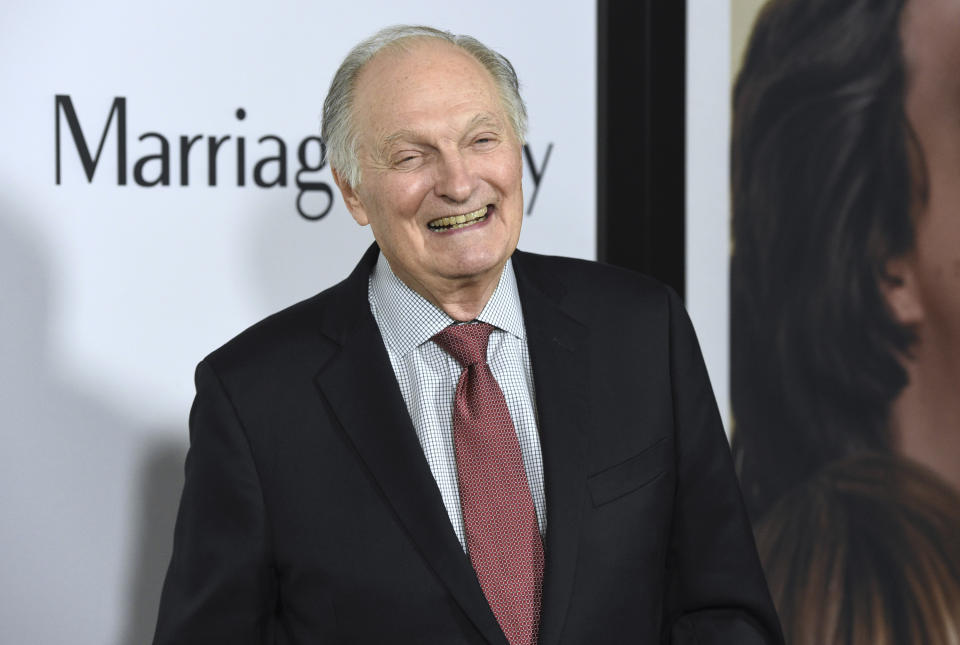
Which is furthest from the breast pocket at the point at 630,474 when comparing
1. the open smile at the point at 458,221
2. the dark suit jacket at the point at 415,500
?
the open smile at the point at 458,221

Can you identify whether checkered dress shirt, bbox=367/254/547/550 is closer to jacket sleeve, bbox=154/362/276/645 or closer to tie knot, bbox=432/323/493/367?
tie knot, bbox=432/323/493/367

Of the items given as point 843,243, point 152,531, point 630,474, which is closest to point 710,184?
point 843,243

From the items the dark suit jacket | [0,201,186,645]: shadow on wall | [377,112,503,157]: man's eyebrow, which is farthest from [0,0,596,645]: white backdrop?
[377,112,503,157]: man's eyebrow

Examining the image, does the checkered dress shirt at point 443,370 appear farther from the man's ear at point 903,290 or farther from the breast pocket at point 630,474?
the man's ear at point 903,290

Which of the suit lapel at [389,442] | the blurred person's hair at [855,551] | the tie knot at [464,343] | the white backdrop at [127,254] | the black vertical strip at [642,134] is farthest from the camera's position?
the blurred person's hair at [855,551]

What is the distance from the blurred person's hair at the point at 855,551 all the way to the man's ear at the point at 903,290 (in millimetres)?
274

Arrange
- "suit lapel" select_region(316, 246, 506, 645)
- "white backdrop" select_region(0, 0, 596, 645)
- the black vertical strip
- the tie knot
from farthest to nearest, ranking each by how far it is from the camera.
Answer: the black vertical strip < "white backdrop" select_region(0, 0, 596, 645) < the tie knot < "suit lapel" select_region(316, 246, 506, 645)

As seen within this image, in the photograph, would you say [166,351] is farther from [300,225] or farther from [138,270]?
[300,225]

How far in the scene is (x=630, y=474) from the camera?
138 cm

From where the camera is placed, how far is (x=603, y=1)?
1944mm

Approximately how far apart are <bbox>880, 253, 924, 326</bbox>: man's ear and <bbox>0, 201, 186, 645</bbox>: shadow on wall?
121 cm

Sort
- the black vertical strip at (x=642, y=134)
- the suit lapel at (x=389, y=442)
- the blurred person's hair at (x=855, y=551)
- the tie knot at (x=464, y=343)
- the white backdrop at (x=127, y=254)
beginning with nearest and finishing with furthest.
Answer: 1. the suit lapel at (x=389, y=442)
2. the tie knot at (x=464, y=343)
3. the white backdrop at (x=127, y=254)
4. the black vertical strip at (x=642, y=134)
5. the blurred person's hair at (x=855, y=551)

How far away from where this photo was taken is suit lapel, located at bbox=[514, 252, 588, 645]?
4.26 feet

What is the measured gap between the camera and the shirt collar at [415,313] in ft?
4.58
